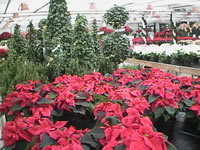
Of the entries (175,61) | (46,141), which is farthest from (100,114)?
(175,61)

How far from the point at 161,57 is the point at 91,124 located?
179 inches

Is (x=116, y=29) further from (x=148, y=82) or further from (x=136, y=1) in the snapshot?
(x=136, y=1)

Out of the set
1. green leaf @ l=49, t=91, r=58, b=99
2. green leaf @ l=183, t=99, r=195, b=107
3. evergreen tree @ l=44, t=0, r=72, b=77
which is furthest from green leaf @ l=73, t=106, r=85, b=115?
evergreen tree @ l=44, t=0, r=72, b=77

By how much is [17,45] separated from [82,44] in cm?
153

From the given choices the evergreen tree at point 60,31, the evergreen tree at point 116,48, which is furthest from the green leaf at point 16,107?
the evergreen tree at point 116,48

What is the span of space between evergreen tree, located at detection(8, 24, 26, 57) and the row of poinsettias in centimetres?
240

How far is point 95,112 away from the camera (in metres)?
1.60

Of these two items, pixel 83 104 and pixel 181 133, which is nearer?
pixel 83 104

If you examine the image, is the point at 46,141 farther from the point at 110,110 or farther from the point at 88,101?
the point at 88,101

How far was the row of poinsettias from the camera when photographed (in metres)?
1.14

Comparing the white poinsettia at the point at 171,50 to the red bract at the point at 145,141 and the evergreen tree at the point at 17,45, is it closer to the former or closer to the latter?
the evergreen tree at the point at 17,45

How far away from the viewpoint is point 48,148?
114 centimetres

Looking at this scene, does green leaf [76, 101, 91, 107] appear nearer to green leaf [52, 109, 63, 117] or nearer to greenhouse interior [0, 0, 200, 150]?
greenhouse interior [0, 0, 200, 150]

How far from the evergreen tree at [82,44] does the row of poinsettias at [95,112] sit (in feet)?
3.23
